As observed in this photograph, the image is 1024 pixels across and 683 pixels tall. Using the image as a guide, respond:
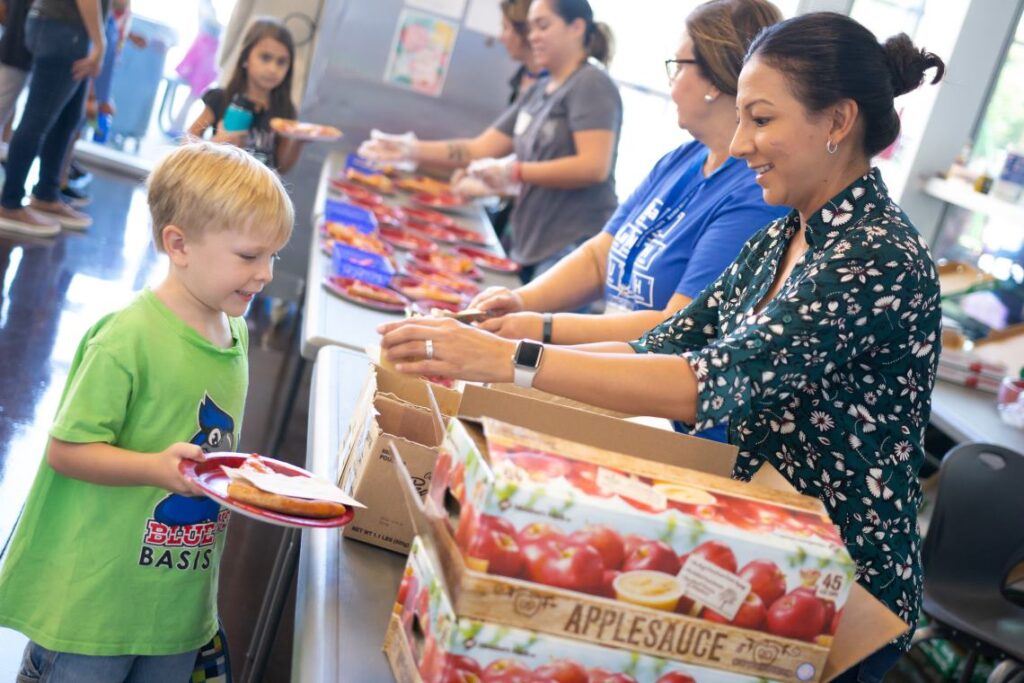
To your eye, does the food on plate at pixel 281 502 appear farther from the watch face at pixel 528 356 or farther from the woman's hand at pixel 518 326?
the woman's hand at pixel 518 326

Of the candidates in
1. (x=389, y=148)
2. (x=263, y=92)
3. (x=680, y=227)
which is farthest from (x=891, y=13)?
(x=680, y=227)

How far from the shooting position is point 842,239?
4.89ft

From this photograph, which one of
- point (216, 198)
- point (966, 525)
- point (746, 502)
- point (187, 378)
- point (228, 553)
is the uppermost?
point (216, 198)

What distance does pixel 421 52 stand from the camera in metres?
5.32

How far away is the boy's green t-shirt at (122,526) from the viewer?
157 centimetres

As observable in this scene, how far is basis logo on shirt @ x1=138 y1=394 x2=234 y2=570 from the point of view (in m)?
1.61

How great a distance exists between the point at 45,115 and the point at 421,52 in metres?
1.78

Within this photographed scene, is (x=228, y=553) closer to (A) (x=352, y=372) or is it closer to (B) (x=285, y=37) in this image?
(A) (x=352, y=372)

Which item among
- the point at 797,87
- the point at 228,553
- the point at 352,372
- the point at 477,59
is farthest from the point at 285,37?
the point at 797,87

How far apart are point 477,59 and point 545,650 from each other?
4.58 meters

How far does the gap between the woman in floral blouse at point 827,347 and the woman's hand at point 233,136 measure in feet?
9.95

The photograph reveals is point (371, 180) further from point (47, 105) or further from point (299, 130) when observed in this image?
point (47, 105)

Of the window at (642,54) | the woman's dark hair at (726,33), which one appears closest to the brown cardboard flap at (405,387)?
the woman's dark hair at (726,33)

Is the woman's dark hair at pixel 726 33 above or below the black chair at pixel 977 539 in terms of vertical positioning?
above
